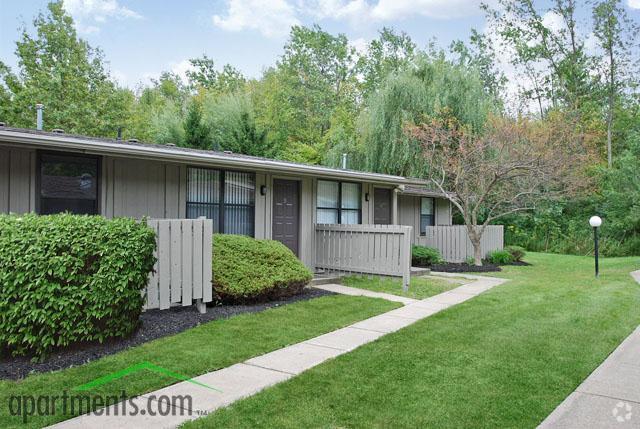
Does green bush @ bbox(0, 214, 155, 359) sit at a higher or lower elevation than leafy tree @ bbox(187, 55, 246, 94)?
lower

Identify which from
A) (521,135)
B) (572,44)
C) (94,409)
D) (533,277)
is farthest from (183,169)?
(572,44)

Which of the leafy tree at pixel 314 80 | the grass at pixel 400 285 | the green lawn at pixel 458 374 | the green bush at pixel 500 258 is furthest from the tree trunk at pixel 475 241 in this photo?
the leafy tree at pixel 314 80

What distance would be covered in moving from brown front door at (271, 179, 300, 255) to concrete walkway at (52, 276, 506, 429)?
11.5ft

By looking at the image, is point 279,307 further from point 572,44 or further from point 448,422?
point 572,44

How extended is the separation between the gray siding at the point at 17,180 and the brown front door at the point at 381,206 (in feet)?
24.5

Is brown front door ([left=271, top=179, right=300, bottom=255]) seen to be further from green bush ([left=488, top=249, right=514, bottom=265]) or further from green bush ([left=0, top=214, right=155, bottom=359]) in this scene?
green bush ([left=488, top=249, right=514, bottom=265])

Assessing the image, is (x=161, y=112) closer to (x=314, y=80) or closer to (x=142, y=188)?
(x=314, y=80)

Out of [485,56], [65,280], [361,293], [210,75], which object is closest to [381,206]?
[361,293]

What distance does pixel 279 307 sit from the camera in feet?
22.6

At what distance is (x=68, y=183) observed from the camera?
686cm

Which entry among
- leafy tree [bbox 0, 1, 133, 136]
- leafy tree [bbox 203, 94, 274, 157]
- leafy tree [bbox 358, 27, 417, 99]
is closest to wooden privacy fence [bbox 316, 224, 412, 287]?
leafy tree [bbox 203, 94, 274, 157]

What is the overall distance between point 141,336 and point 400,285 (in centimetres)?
521

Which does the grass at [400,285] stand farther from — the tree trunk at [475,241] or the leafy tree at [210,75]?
the leafy tree at [210,75]

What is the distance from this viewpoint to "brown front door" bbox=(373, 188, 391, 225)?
12.0 m
